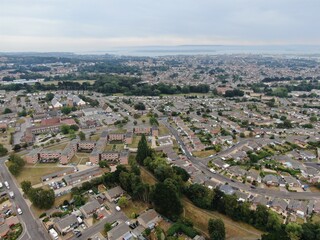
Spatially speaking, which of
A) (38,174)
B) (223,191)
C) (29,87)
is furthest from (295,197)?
(29,87)

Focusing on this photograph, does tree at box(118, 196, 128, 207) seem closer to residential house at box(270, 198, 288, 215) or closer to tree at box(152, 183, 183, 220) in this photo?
tree at box(152, 183, 183, 220)

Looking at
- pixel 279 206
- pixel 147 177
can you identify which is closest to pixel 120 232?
pixel 147 177

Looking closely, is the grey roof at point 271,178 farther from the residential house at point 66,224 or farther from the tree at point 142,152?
the residential house at point 66,224

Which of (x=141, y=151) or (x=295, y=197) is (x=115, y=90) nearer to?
(x=141, y=151)

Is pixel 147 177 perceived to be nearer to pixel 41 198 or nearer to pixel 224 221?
pixel 224 221

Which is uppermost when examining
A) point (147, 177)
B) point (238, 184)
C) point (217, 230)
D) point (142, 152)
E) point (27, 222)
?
point (142, 152)

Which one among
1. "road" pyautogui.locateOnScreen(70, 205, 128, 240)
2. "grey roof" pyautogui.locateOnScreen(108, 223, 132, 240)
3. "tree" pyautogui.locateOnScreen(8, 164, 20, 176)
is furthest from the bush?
"tree" pyautogui.locateOnScreen(8, 164, 20, 176)

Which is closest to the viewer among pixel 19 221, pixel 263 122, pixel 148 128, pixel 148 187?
pixel 19 221
